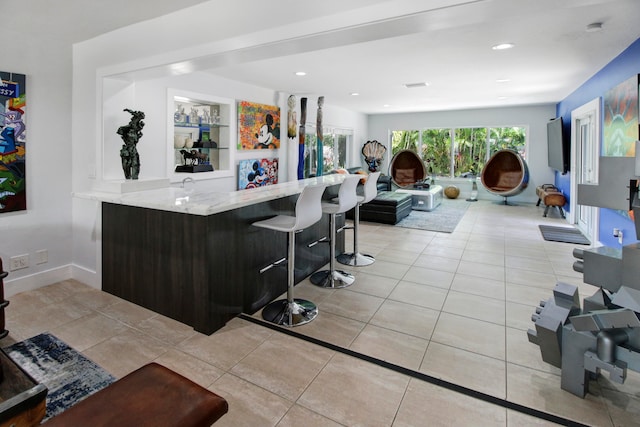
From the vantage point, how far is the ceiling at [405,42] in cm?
208

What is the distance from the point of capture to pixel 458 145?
33.7 ft

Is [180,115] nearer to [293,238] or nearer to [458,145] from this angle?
[293,238]

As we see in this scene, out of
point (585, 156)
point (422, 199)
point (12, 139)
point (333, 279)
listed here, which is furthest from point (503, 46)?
point (12, 139)

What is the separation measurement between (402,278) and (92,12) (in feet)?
11.5

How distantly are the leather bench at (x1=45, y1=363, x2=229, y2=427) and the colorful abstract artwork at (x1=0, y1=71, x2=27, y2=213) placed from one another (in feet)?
9.42

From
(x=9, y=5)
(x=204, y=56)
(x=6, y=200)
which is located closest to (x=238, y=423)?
(x=204, y=56)

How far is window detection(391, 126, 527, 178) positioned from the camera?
31.6 feet

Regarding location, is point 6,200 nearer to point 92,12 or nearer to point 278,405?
point 92,12

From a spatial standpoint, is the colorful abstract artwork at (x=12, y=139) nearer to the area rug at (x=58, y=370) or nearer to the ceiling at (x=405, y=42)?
the ceiling at (x=405, y=42)

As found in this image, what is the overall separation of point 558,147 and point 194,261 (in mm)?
7585

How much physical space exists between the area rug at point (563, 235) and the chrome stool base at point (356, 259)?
307cm

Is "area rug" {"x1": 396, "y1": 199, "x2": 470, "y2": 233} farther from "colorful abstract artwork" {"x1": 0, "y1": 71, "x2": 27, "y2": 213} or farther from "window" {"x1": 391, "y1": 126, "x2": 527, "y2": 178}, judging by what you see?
"colorful abstract artwork" {"x1": 0, "y1": 71, "x2": 27, "y2": 213}

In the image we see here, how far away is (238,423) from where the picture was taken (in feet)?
5.67

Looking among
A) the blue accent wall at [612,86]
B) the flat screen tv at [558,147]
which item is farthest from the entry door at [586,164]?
the flat screen tv at [558,147]
